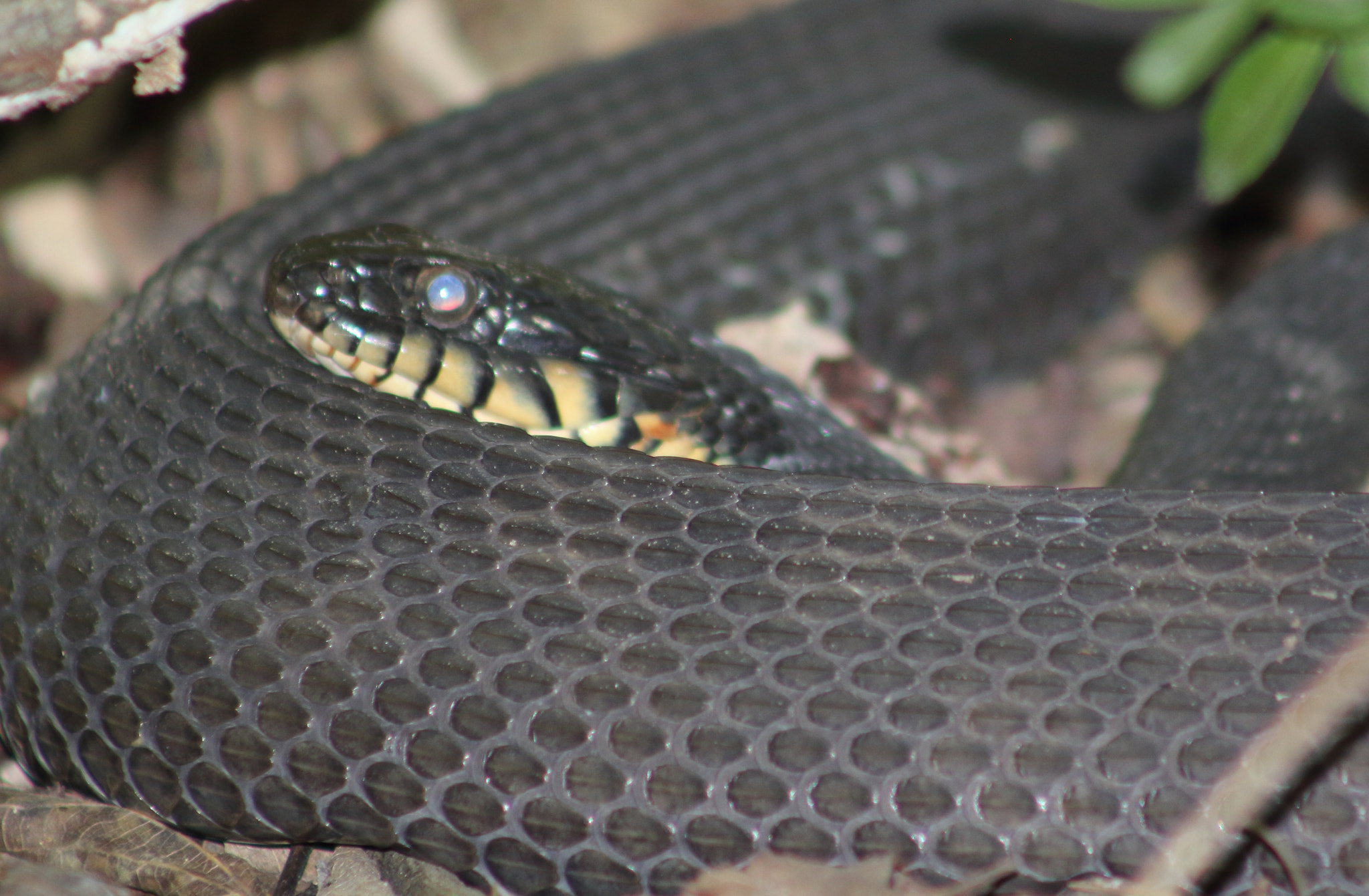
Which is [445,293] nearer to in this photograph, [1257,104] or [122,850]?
[122,850]

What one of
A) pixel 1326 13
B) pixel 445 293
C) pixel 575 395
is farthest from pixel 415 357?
pixel 1326 13

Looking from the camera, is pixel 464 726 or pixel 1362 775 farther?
pixel 464 726

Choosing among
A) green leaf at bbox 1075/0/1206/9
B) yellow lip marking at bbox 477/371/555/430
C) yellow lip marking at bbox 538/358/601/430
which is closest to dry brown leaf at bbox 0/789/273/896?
yellow lip marking at bbox 477/371/555/430

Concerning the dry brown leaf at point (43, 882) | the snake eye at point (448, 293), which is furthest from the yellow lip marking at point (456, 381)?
the dry brown leaf at point (43, 882)

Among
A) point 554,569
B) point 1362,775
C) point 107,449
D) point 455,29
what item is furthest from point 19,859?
point 455,29

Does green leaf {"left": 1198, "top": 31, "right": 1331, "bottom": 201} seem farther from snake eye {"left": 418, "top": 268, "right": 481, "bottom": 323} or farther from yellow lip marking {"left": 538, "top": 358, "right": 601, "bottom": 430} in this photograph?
snake eye {"left": 418, "top": 268, "right": 481, "bottom": 323}

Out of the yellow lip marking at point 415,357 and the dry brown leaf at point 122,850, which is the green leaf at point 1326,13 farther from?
the dry brown leaf at point 122,850

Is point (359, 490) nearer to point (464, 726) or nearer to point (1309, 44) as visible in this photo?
point (464, 726)
